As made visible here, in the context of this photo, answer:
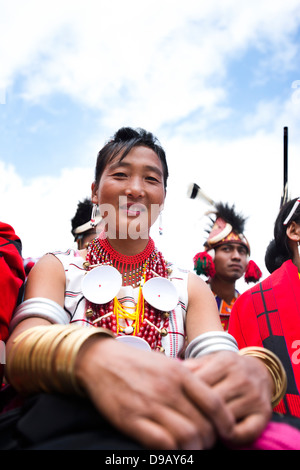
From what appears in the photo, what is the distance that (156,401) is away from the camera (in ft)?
3.11

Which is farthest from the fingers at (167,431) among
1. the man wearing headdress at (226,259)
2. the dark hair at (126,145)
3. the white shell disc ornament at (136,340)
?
the man wearing headdress at (226,259)

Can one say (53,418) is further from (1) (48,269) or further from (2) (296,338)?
(2) (296,338)

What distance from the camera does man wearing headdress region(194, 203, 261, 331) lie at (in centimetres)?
656

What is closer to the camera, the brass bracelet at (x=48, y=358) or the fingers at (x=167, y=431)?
the fingers at (x=167, y=431)

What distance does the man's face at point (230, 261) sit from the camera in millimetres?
6598

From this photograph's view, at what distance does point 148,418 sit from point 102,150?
1.82 m

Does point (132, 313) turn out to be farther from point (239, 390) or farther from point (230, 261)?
point (230, 261)

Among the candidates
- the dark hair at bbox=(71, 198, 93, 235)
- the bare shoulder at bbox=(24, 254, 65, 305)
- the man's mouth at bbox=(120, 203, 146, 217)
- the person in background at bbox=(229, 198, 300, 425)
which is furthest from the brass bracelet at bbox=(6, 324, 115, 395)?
the dark hair at bbox=(71, 198, 93, 235)

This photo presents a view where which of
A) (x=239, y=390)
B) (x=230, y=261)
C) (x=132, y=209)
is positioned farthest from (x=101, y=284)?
(x=230, y=261)

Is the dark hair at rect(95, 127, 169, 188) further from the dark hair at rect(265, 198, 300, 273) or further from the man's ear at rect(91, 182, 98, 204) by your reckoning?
the dark hair at rect(265, 198, 300, 273)

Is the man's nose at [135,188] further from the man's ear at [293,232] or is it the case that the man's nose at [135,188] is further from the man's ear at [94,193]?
the man's ear at [293,232]

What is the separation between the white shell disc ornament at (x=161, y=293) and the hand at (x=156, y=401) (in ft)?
3.16

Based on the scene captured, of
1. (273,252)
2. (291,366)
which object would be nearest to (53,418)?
(291,366)

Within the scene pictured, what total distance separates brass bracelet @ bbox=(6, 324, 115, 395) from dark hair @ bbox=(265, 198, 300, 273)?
2.86 m
